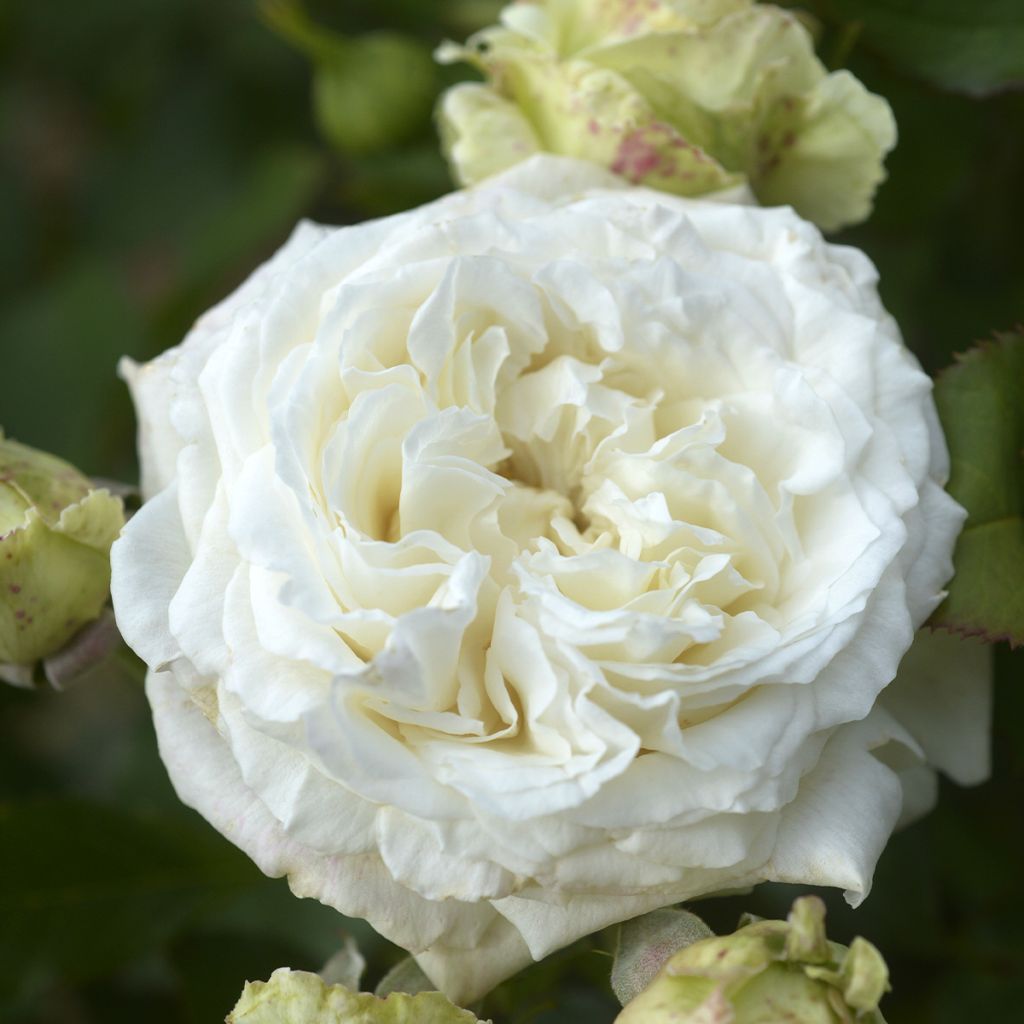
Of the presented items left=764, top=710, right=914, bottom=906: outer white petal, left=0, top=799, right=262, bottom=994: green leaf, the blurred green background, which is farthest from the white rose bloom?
left=0, top=799, right=262, bottom=994: green leaf

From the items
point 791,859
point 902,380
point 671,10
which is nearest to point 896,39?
point 671,10

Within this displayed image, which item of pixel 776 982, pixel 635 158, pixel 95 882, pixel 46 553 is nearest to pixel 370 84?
pixel 635 158

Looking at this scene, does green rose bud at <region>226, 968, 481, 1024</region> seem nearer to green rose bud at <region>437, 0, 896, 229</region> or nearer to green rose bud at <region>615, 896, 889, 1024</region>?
green rose bud at <region>615, 896, 889, 1024</region>

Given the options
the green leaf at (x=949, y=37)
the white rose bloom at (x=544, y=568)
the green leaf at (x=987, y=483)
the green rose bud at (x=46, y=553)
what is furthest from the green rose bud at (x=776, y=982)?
the green leaf at (x=949, y=37)

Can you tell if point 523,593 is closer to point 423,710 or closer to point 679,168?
point 423,710

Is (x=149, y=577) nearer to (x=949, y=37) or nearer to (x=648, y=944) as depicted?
(x=648, y=944)
